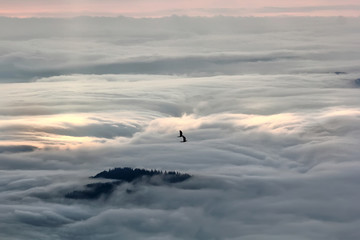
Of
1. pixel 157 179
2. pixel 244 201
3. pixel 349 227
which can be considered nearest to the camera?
pixel 349 227

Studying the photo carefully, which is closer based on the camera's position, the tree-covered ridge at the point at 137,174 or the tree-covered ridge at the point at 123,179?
the tree-covered ridge at the point at 123,179

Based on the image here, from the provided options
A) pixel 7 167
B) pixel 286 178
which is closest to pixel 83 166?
pixel 7 167

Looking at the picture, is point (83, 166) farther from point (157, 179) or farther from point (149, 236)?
point (149, 236)

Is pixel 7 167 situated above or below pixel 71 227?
above

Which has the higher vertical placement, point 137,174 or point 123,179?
point 137,174

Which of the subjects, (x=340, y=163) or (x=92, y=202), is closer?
(x=92, y=202)

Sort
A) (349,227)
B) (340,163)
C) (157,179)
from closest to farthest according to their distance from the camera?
1. (349,227)
2. (157,179)
3. (340,163)

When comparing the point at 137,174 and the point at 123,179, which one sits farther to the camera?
the point at 137,174

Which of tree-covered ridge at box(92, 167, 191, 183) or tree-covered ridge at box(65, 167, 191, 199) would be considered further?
tree-covered ridge at box(92, 167, 191, 183)
